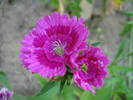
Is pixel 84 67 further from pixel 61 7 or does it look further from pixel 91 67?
pixel 61 7

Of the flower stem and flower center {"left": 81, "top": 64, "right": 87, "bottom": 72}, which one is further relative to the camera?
the flower stem

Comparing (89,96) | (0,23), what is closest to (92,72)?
(89,96)

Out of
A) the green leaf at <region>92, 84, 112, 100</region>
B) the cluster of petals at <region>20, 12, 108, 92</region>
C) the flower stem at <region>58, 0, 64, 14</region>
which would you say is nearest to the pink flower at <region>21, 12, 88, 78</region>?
the cluster of petals at <region>20, 12, 108, 92</region>

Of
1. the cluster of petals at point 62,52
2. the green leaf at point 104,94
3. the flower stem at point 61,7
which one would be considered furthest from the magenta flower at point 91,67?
the flower stem at point 61,7

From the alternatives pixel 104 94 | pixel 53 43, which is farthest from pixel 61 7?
pixel 53 43

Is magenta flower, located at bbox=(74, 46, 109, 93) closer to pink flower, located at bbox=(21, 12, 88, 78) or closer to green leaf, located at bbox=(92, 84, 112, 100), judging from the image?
pink flower, located at bbox=(21, 12, 88, 78)

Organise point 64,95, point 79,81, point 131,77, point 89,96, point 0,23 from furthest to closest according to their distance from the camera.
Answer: point 0,23, point 131,77, point 89,96, point 64,95, point 79,81

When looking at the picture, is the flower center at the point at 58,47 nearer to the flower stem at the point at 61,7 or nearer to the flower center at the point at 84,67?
the flower center at the point at 84,67

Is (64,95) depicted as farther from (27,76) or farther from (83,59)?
(27,76)
